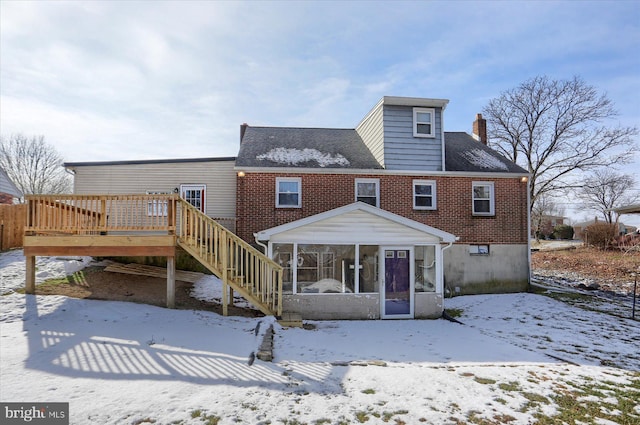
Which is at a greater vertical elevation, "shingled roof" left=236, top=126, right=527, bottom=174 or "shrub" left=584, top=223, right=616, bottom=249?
"shingled roof" left=236, top=126, right=527, bottom=174

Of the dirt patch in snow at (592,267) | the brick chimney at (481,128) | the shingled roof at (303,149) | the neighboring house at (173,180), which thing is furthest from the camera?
the brick chimney at (481,128)

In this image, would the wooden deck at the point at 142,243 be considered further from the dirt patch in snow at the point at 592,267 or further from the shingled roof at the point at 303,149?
the dirt patch in snow at the point at 592,267

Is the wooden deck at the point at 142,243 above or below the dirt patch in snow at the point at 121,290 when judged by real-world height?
above

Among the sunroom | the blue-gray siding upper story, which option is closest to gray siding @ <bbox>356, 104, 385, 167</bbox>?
the blue-gray siding upper story

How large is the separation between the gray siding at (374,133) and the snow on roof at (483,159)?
4070 millimetres

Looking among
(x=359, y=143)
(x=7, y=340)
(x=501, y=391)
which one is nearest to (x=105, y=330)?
(x=7, y=340)

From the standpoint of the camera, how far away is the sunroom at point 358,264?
415 inches

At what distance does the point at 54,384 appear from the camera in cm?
491

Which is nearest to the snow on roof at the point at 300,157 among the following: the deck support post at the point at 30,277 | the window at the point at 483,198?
the window at the point at 483,198

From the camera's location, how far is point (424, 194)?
575 inches

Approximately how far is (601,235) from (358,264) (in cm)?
2432

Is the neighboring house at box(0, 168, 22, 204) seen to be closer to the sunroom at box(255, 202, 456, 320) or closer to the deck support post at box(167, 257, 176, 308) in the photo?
the deck support post at box(167, 257, 176, 308)

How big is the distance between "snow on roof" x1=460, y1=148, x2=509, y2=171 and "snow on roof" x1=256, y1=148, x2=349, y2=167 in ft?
18.3

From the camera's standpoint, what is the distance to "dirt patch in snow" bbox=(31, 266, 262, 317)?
32.2 ft
